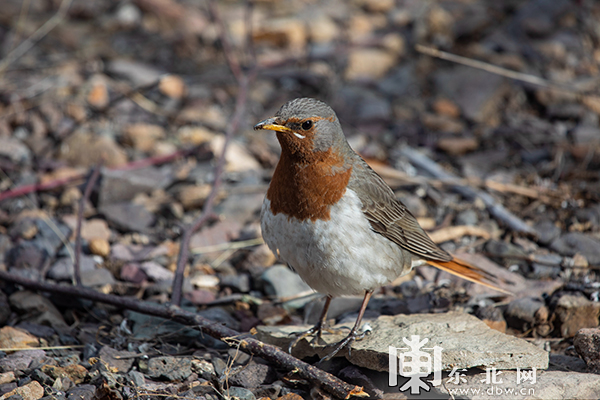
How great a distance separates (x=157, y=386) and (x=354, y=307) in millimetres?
1922

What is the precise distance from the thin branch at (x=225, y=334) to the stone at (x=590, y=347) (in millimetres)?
1434

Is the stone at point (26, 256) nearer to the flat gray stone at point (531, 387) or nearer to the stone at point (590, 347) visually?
the flat gray stone at point (531, 387)

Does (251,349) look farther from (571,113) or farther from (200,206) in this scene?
(571,113)

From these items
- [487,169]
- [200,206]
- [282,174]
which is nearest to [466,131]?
[487,169]

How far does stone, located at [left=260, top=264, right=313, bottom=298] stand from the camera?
5.07 metres

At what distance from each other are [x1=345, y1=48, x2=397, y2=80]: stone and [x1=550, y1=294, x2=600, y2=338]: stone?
4.59 m

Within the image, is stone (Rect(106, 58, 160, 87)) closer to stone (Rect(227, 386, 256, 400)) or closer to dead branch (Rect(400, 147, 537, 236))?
dead branch (Rect(400, 147, 537, 236))

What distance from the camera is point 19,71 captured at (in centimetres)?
763

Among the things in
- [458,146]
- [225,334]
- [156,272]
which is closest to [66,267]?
[156,272]

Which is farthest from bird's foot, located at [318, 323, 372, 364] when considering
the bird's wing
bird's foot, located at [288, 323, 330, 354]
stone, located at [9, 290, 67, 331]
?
stone, located at [9, 290, 67, 331]

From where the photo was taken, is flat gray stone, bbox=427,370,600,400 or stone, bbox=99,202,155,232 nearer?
flat gray stone, bbox=427,370,600,400

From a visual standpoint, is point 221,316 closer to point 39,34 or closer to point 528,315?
point 528,315

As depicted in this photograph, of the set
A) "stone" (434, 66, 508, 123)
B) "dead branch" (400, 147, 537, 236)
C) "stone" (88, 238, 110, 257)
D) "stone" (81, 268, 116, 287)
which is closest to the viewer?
"stone" (81, 268, 116, 287)

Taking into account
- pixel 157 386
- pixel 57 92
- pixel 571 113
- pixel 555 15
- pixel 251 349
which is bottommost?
pixel 157 386
